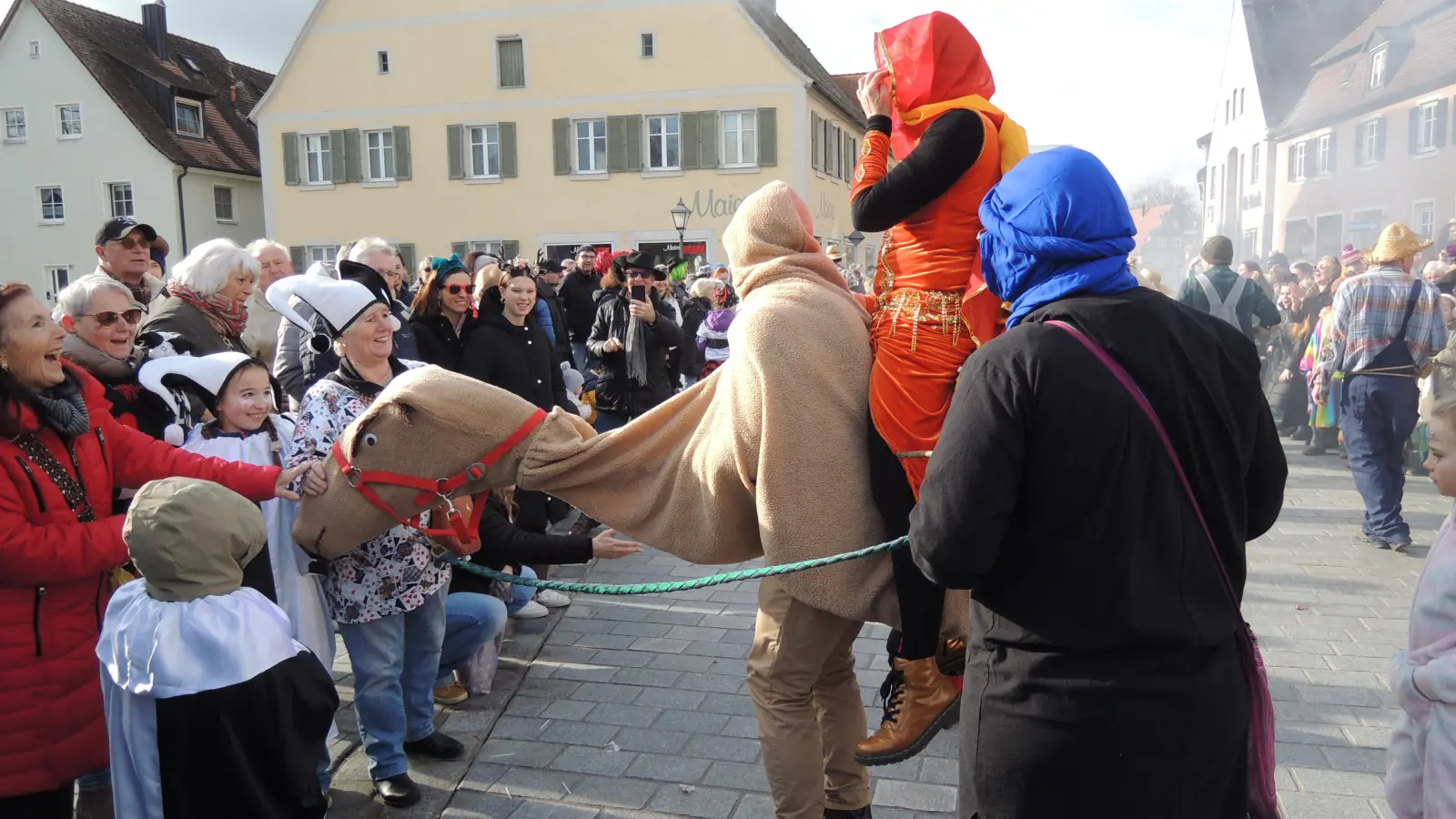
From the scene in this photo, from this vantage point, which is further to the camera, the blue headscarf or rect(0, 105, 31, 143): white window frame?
rect(0, 105, 31, 143): white window frame

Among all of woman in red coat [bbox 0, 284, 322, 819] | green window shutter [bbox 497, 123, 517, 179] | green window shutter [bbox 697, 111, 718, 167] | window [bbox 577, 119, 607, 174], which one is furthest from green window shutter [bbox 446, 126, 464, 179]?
woman in red coat [bbox 0, 284, 322, 819]

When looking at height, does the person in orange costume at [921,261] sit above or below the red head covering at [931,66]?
below

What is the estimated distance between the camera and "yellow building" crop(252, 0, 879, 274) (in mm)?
27984

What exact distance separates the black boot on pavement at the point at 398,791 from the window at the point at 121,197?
34463 millimetres

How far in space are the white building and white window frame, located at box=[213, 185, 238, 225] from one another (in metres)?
0.03

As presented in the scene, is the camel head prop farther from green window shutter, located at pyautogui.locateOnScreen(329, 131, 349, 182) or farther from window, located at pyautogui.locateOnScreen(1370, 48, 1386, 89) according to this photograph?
green window shutter, located at pyautogui.locateOnScreen(329, 131, 349, 182)

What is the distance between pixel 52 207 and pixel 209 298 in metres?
35.5

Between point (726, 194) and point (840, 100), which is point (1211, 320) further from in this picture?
point (840, 100)

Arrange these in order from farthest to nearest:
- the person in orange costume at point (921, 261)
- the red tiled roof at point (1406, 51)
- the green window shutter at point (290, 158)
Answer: the green window shutter at point (290, 158)
the red tiled roof at point (1406, 51)
the person in orange costume at point (921, 261)

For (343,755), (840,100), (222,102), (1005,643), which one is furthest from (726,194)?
(1005,643)

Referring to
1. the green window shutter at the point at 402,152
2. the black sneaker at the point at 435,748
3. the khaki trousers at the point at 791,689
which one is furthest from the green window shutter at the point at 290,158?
the khaki trousers at the point at 791,689

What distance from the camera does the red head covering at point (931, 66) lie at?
3.22m

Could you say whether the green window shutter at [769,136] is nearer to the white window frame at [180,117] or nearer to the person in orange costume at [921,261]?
the white window frame at [180,117]

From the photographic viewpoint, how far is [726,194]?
93.2 ft
